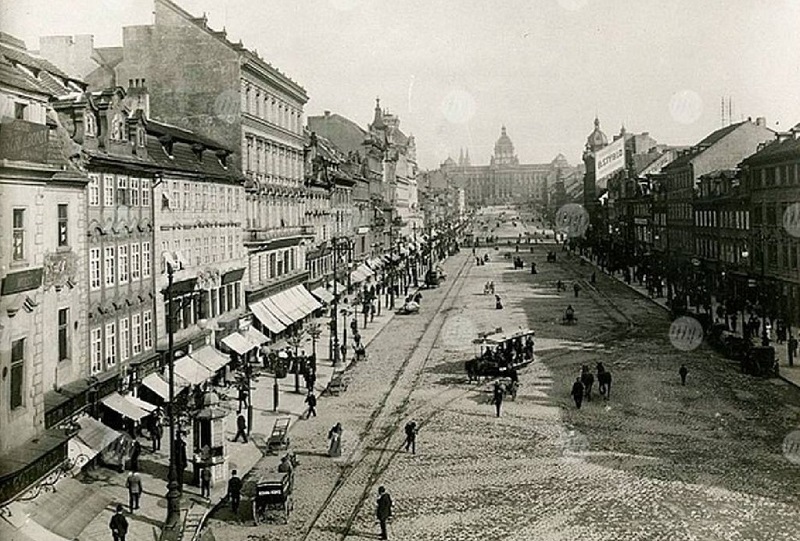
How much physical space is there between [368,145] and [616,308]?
45297 mm

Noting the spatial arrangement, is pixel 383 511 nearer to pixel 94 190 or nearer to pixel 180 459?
pixel 180 459

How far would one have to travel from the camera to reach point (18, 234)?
17812 millimetres

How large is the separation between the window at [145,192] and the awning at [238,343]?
8.85 meters

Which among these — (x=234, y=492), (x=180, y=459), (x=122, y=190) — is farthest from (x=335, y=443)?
(x=122, y=190)

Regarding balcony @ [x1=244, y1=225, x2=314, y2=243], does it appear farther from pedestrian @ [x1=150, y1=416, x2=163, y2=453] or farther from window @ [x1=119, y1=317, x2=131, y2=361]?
pedestrian @ [x1=150, y1=416, x2=163, y2=453]

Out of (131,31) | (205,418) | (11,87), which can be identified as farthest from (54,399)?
(131,31)

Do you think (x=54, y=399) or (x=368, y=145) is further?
(x=368, y=145)

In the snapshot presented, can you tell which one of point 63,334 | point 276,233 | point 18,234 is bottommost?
point 63,334

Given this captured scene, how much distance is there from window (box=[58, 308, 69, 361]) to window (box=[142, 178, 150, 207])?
7.45m

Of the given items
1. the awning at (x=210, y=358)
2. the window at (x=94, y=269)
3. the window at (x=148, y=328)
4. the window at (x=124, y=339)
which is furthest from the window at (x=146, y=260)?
the awning at (x=210, y=358)

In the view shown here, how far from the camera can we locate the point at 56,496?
17828 mm

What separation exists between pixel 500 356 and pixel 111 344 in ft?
58.5

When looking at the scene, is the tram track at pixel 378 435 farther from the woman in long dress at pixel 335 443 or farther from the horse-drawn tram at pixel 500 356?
the horse-drawn tram at pixel 500 356

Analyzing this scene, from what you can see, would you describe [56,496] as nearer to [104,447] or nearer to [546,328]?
[104,447]
